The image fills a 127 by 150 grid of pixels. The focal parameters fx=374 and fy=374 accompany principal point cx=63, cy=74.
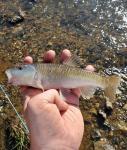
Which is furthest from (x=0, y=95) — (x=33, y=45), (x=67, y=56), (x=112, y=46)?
(x=112, y=46)

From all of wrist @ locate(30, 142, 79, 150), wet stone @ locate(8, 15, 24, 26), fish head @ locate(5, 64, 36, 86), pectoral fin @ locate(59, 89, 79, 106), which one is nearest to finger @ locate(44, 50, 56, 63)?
fish head @ locate(5, 64, 36, 86)

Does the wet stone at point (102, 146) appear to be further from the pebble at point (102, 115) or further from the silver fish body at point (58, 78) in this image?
the silver fish body at point (58, 78)

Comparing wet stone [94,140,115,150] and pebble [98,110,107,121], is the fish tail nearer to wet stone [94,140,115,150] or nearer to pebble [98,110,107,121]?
wet stone [94,140,115,150]

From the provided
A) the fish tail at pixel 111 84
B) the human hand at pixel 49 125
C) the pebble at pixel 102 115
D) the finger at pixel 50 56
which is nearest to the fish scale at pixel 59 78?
the fish tail at pixel 111 84

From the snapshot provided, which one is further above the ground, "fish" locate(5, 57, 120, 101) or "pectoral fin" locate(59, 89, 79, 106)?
"fish" locate(5, 57, 120, 101)

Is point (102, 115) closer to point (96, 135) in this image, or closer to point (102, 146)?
point (96, 135)

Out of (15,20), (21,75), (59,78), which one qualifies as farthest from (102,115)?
(15,20)

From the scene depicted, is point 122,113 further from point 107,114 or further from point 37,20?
point 37,20
